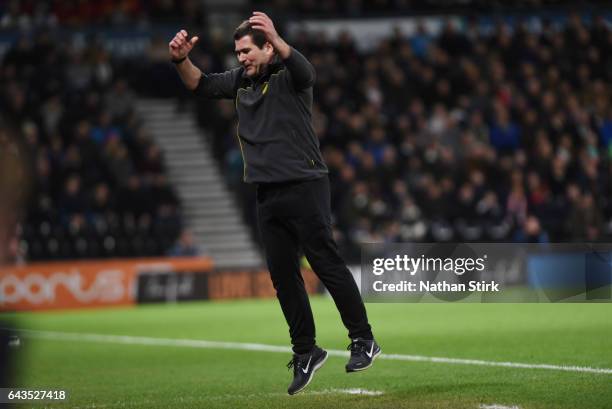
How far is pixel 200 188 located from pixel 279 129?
62.2 feet

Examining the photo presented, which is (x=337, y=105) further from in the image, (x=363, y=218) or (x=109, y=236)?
(x=109, y=236)

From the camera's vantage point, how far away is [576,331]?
1176cm

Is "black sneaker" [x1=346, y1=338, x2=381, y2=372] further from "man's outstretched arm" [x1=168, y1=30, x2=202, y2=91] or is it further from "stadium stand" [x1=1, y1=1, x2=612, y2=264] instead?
"stadium stand" [x1=1, y1=1, x2=612, y2=264]

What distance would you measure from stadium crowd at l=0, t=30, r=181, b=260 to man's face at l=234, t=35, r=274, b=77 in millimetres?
13798

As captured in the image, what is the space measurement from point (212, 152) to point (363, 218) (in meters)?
5.22

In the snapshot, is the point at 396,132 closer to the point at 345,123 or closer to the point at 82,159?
the point at 345,123

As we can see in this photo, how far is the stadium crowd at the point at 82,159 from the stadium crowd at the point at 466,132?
2506 millimetres

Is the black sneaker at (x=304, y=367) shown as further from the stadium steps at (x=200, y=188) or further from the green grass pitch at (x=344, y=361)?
the stadium steps at (x=200, y=188)

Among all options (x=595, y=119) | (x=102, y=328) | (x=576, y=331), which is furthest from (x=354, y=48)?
(x=576, y=331)

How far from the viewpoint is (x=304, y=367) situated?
7555 mm

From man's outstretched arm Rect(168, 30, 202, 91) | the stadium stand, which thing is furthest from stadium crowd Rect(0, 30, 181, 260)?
man's outstretched arm Rect(168, 30, 202, 91)

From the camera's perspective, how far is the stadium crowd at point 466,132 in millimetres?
22766

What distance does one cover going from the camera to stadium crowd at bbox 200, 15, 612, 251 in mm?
22766

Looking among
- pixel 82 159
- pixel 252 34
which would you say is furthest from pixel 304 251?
pixel 82 159
